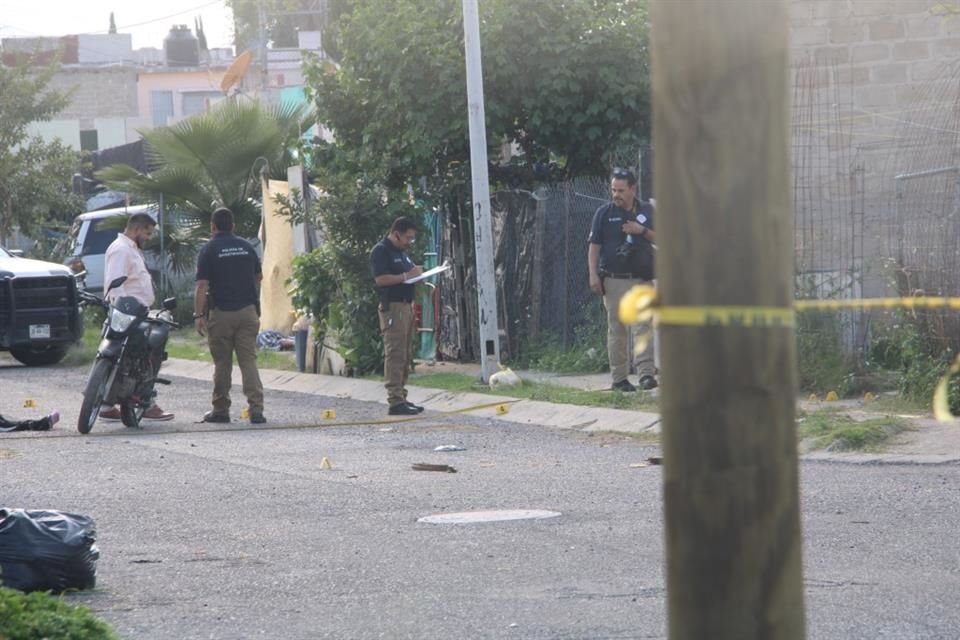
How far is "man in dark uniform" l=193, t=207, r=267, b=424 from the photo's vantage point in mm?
13961

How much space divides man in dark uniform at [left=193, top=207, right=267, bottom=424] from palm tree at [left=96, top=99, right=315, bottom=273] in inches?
487

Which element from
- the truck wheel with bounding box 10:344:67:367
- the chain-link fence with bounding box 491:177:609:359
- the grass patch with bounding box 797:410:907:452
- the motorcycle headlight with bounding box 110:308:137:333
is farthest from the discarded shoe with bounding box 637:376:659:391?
the truck wheel with bounding box 10:344:67:367

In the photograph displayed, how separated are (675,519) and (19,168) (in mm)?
33197

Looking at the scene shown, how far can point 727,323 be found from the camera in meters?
2.64

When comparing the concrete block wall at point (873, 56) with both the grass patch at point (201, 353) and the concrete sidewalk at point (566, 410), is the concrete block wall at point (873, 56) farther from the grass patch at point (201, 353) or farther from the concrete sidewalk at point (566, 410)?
the grass patch at point (201, 353)

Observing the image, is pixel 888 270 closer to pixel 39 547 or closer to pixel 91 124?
pixel 39 547

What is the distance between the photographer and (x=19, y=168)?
34125 millimetres

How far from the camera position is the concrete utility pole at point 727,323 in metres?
2.64

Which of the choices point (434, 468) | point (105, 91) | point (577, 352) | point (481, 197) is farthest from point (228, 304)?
point (105, 91)

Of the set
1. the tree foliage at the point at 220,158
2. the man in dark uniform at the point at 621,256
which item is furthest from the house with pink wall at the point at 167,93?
the man in dark uniform at the point at 621,256

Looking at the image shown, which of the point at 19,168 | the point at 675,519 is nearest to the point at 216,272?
the point at 675,519

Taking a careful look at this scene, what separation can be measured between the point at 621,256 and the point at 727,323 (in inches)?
458

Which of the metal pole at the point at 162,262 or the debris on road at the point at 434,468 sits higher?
the metal pole at the point at 162,262

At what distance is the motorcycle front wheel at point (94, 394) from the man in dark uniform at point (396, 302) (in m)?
2.46
